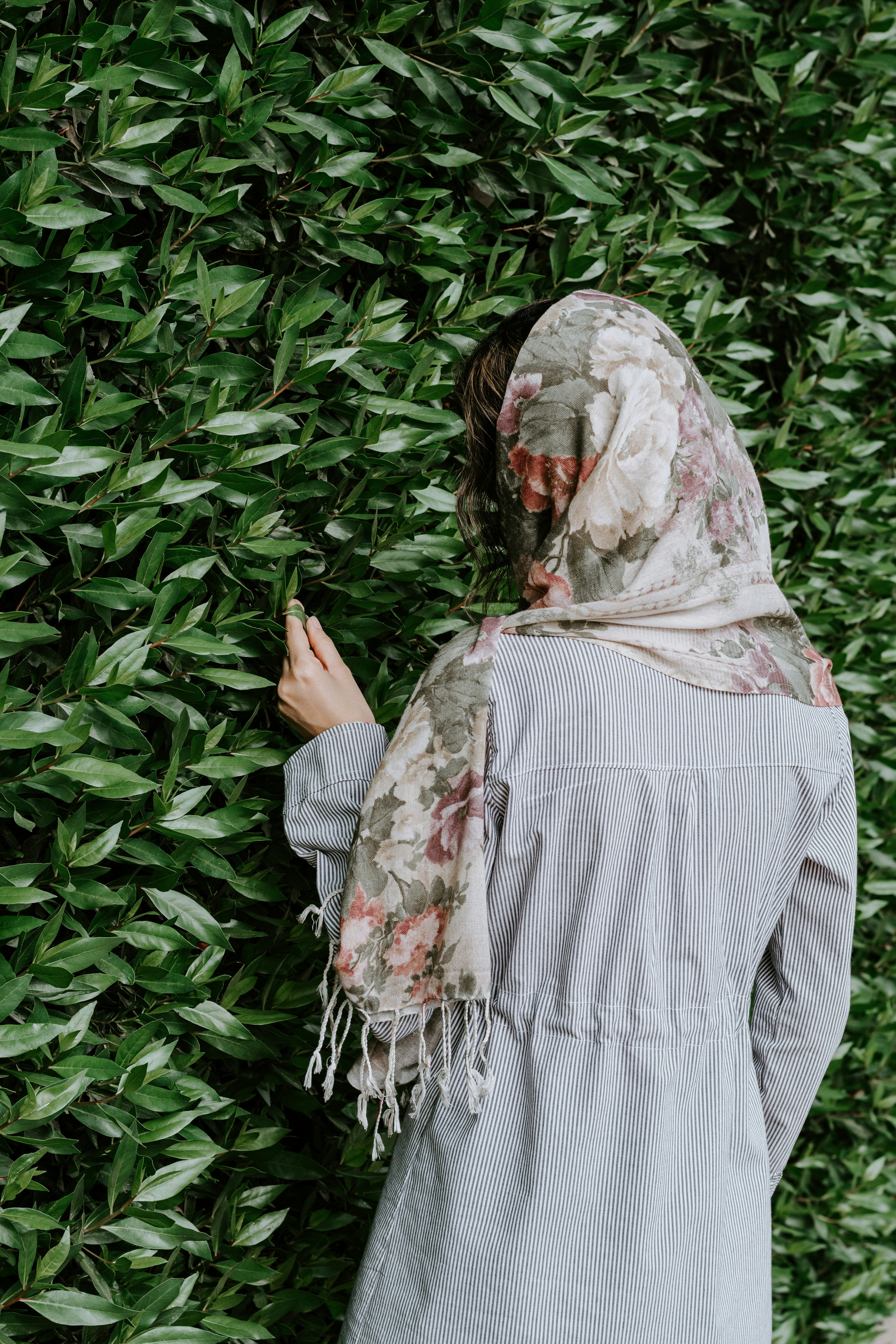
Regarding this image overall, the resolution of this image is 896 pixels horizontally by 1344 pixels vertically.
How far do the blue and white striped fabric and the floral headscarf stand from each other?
0.04 metres

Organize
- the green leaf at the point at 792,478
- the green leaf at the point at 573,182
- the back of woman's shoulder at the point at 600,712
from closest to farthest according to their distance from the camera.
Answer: the back of woman's shoulder at the point at 600,712 < the green leaf at the point at 573,182 < the green leaf at the point at 792,478

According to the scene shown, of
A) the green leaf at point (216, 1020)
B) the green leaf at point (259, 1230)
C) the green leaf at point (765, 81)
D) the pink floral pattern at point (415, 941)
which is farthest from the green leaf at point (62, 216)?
the green leaf at point (765, 81)

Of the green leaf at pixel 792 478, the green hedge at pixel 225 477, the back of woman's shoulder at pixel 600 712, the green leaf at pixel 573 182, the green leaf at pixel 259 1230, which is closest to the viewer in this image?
the back of woman's shoulder at pixel 600 712

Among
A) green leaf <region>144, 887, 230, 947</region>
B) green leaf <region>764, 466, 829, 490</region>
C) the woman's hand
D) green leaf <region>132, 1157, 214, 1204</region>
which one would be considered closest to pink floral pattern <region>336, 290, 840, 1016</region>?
the woman's hand

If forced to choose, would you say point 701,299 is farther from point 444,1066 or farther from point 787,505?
point 444,1066

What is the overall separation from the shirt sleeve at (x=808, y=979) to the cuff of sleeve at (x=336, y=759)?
0.62 metres

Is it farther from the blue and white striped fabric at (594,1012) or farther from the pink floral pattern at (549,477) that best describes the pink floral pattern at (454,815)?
the pink floral pattern at (549,477)

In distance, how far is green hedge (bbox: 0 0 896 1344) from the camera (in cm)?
137

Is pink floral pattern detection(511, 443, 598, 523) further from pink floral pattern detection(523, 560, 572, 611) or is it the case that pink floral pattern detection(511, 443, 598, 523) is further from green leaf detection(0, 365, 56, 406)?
green leaf detection(0, 365, 56, 406)

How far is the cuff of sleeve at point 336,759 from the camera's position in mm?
1405

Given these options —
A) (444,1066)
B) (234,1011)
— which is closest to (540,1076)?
(444,1066)

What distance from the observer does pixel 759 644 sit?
142 cm

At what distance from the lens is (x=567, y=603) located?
136 cm

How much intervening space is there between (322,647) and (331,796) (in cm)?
27
